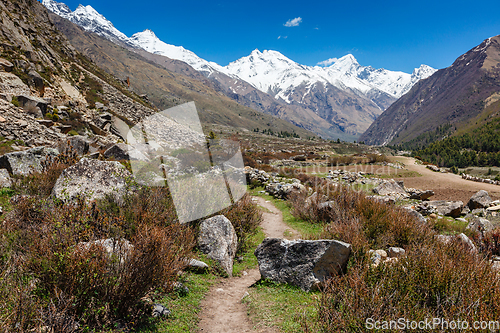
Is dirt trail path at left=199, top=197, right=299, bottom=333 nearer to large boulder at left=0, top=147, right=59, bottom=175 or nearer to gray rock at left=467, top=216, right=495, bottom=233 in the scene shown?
large boulder at left=0, top=147, right=59, bottom=175

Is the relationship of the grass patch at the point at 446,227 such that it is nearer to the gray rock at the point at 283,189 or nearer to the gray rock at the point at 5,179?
the gray rock at the point at 283,189

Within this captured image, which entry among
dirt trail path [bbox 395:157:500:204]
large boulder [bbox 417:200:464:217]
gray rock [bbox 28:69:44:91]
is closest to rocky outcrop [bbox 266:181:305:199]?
large boulder [bbox 417:200:464:217]

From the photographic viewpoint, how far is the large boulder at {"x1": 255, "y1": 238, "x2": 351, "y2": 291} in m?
4.60

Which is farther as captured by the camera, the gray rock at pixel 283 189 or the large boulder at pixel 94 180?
the gray rock at pixel 283 189

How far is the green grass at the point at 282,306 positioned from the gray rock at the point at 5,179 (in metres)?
7.57

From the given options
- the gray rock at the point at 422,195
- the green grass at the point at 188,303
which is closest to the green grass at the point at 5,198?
the green grass at the point at 188,303

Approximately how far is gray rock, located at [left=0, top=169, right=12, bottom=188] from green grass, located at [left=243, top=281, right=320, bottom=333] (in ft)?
24.8

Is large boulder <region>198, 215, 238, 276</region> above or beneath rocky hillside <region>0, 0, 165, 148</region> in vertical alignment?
beneath

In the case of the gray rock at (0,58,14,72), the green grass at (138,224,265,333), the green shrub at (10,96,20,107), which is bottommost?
the green grass at (138,224,265,333)

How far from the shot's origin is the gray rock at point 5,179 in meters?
6.93

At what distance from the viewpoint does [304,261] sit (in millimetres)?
4805

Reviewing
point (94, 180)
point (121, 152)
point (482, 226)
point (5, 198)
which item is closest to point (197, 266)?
point (94, 180)

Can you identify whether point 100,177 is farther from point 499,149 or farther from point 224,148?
point 499,149

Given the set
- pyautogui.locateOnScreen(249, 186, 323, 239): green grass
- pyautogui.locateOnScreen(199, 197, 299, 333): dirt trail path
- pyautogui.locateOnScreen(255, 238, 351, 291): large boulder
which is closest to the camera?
pyautogui.locateOnScreen(199, 197, 299, 333): dirt trail path
